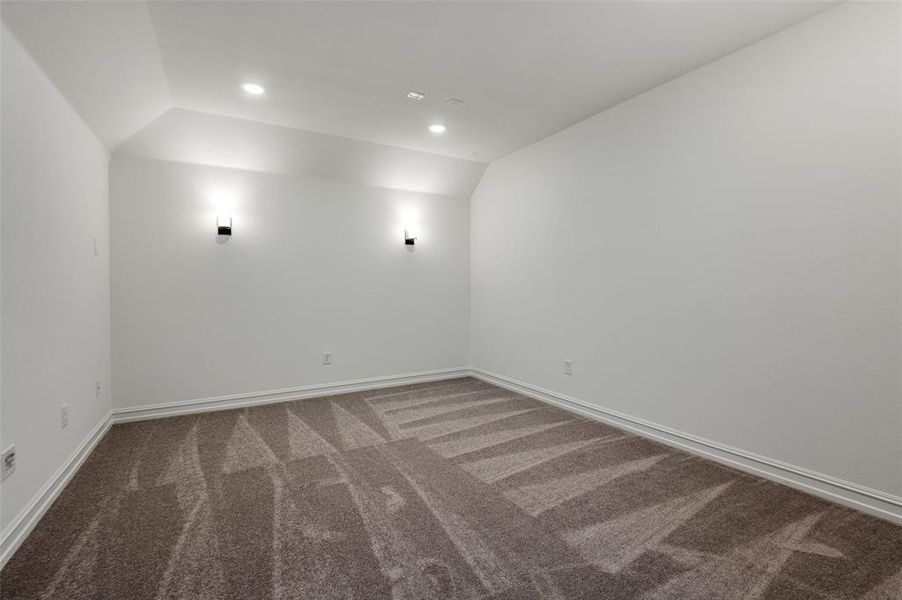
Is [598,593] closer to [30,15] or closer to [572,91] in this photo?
[572,91]

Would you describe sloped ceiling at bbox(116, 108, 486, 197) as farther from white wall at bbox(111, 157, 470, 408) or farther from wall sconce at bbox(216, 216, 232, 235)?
wall sconce at bbox(216, 216, 232, 235)

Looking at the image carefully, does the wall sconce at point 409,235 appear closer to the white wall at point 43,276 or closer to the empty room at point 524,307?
the empty room at point 524,307

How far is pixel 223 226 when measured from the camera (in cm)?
396

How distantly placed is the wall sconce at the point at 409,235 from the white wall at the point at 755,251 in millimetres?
1858

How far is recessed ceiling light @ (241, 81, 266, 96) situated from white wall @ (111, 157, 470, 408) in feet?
3.92

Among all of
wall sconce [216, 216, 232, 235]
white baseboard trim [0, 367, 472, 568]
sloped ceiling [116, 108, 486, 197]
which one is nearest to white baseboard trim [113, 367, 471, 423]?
white baseboard trim [0, 367, 472, 568]

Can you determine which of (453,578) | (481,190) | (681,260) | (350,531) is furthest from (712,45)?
(350,531)

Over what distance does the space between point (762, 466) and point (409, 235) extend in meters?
3.99

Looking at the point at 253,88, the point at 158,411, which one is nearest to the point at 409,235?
the point at 253,88

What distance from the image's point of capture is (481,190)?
5203 millimetres

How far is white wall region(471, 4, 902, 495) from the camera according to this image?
214cm

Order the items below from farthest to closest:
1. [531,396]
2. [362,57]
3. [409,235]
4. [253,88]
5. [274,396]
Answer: [409,235] → [531,396] → [274,396] → [253,88] → [362,57]

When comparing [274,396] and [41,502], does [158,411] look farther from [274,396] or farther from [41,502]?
[41,502]

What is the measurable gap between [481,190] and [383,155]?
4.62ft
